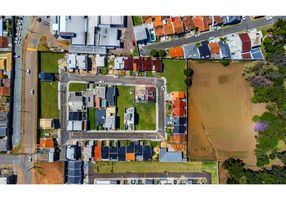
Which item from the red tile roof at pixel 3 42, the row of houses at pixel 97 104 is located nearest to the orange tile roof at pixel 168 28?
the row of houses at pixel 97 104

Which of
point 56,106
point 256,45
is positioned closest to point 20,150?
point 56,106

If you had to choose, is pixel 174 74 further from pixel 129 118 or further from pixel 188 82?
pixel 129 118

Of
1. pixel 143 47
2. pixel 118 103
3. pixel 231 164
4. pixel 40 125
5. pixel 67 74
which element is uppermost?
pixel 143 47

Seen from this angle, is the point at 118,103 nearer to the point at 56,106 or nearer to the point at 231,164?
the point at 56,106

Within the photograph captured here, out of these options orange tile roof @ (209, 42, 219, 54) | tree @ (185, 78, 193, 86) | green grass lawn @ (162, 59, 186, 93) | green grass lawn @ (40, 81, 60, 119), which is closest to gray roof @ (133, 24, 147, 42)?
green grass lawn @ (162, 59, 186, 93)

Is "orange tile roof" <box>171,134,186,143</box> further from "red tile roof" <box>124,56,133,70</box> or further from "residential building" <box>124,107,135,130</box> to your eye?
"red tile roof" <box>124,56,133,70</box>

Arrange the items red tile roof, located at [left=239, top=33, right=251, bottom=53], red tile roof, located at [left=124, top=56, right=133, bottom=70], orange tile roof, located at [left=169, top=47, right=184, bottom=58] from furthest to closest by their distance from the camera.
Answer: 1. red tile roof, located at [left=239, top=33, right=251, bottom=53]
2. orange tile roof, located at [left=169, top=47, right=184, bottom=58]
3. red tile roof, located at [left=124, top=56, right=133, bottom=70]
